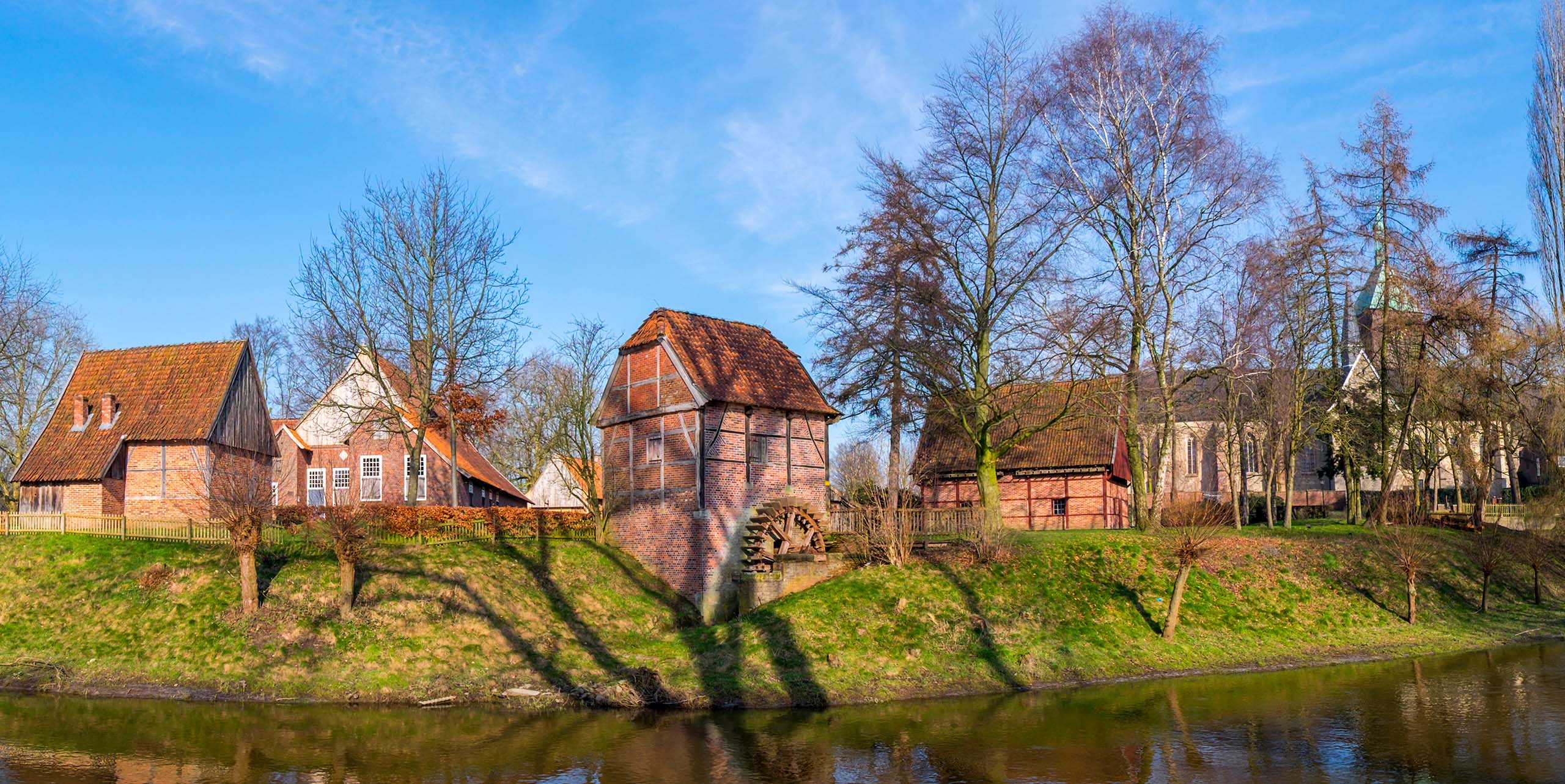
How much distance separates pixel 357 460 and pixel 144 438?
8844mm

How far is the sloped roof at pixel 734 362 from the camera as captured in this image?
27062mm

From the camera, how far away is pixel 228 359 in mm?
32531

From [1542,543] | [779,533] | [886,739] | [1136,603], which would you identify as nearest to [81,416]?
[779,533]

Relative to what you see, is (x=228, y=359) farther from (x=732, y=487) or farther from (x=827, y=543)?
(x=827, y=543)

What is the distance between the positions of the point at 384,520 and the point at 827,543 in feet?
37.2

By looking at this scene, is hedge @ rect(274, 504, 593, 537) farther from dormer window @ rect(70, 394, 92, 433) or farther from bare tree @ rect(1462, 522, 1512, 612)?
bare tree @ rect(1462, 522, 1512, 612)

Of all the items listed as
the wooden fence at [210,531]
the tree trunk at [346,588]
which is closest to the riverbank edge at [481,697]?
the tree trunk at [346,588]

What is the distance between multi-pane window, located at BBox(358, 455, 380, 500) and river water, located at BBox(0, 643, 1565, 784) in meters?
18.8

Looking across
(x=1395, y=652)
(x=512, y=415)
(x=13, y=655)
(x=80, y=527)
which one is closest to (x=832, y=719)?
(x=1395, y=652)

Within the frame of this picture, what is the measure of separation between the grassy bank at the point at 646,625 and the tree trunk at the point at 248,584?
1.06ft

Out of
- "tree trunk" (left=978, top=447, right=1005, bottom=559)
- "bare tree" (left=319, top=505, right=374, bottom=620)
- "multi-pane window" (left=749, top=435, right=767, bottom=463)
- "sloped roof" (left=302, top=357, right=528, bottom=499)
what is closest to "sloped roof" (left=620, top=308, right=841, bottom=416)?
"multi-pane window" (left=749, top=435, right=767, bottom=463)

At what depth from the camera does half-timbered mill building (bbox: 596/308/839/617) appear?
2612 cm

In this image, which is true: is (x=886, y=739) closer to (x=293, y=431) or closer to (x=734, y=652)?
(x=734, y=652)

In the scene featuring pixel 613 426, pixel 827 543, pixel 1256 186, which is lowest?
pixel 827 543
